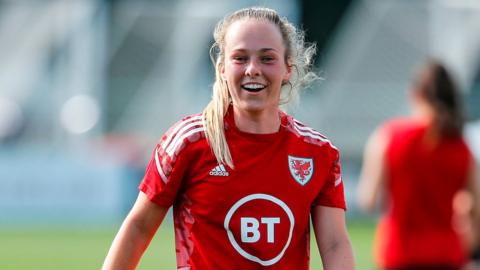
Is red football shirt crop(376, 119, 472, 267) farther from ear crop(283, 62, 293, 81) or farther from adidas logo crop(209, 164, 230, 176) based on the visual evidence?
adidas logo crop(209, 164, 230, 176)

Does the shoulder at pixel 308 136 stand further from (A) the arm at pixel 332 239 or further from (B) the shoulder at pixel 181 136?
(B) the shoulder at pixel 181 136

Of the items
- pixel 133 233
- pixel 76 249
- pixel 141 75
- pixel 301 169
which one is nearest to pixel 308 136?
pixel 301 169

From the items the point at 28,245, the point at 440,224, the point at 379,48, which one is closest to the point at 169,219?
the point at 28,245

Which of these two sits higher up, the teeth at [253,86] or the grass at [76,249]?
the grass at [76,249]

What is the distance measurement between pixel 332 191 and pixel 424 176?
8.06 feet

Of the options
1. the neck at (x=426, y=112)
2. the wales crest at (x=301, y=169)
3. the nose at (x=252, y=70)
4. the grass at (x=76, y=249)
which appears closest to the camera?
the nose at (x=252, y=70)

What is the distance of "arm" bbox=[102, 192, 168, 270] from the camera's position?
15.1ft

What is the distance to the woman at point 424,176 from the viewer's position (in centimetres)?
701

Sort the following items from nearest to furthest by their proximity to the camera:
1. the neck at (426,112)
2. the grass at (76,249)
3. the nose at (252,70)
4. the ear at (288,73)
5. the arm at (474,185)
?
the nose at (252,70) → the ear at (288,73) → the neck at (426,112) → the arm at (474,185) → the grass at (76,249)

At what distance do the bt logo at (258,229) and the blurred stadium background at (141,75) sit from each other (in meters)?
16.2

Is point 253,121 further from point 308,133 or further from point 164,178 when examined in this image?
point 164,178

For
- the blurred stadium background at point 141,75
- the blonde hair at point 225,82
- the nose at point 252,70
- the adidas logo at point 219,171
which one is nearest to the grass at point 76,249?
the blurred stadium background at point 141,75

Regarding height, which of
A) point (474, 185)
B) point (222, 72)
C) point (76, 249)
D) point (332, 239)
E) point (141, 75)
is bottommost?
point (332, 239)

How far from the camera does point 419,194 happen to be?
7039 millimetres
